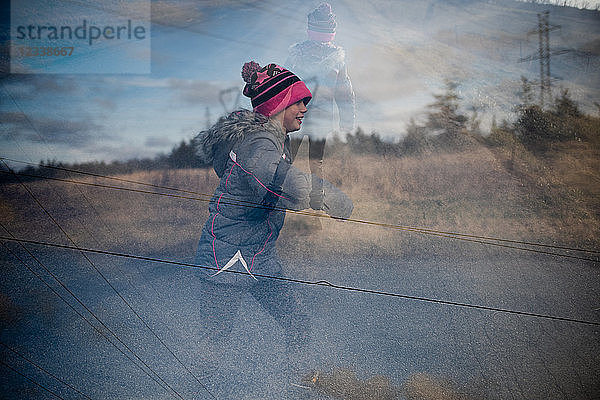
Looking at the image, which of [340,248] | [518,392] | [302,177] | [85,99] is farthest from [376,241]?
[85,99]

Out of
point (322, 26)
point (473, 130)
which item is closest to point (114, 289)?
point (322, 26)

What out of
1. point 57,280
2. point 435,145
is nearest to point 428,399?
point 435,145

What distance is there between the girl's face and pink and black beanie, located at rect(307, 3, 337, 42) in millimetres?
763

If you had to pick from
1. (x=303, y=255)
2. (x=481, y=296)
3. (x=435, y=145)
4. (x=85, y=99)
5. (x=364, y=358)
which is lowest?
(x=364, y=358)

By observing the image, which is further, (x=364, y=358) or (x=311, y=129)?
(x=311, y=129)

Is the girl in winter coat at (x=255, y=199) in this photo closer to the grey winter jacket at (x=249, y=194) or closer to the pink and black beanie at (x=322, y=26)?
the grey winter jacket at (x=249, y=194)

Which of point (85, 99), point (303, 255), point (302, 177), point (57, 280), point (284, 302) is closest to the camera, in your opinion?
point (302, 177)

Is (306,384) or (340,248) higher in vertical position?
(340,248)

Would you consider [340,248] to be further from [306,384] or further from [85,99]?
[85,99]

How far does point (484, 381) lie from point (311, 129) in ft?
4.88

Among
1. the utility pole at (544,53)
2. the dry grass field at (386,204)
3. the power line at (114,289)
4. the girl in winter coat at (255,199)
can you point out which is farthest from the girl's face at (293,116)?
the utility pole at (544,53)

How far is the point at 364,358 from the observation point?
1.78 m

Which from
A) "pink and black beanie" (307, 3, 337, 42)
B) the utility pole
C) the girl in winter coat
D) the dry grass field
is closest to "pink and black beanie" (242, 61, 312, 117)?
the girl in winter coat

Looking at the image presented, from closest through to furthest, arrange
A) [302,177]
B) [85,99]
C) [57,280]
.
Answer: [302,177] → [57,280] → [85,99]
